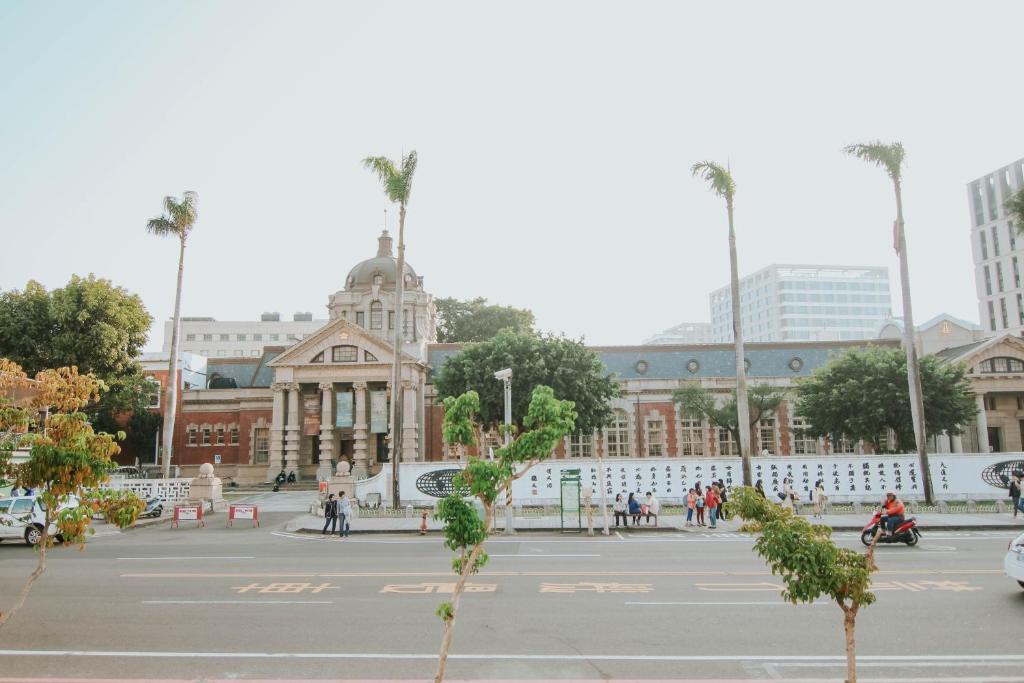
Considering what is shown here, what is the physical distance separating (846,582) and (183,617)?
10.3m

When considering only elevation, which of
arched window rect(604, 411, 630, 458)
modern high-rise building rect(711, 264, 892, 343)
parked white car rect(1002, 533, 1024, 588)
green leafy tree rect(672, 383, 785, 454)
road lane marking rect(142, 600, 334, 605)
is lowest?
road lane marking rect(142, 600, 334, 605)

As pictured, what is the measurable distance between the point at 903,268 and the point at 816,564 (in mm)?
28897

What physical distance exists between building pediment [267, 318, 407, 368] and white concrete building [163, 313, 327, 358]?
62097 millimetres

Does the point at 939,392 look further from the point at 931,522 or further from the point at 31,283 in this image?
the point at 31,283

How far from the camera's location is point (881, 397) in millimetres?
39562

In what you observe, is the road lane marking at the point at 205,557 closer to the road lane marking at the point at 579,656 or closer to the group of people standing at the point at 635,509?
the road lane marking at the point at 579,656

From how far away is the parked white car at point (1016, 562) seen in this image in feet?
40.0

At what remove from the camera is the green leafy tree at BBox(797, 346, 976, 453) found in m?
39.4

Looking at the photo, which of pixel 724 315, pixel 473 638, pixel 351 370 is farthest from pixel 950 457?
pixel 724 315

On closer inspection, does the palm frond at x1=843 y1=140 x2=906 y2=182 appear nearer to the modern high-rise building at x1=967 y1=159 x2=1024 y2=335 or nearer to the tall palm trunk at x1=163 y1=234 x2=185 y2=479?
the tall palm trunk at x1=163 y1=234 x2=185 y2=479

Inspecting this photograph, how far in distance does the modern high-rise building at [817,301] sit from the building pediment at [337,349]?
11877cm

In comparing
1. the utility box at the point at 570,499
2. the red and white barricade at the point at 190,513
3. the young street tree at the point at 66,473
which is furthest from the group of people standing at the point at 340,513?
the young street tree at the point at 66,473

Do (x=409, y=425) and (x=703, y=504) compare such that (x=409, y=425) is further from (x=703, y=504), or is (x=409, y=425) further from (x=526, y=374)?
(x=703, y=504)

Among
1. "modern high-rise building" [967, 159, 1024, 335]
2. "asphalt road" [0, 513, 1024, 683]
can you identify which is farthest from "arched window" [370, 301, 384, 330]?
"modern high-rise building" [967, 159, 1024, 335]
